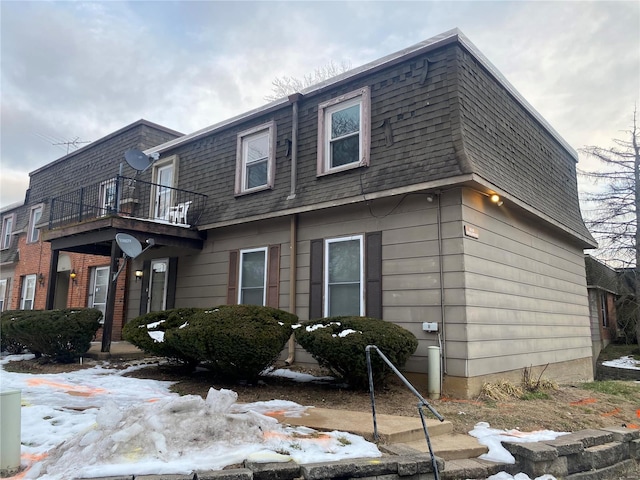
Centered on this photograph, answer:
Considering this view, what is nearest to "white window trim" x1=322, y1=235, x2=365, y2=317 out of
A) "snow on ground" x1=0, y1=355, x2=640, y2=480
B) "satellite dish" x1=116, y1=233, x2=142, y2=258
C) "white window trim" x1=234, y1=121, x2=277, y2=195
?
"white window trim" x1=234, y1=121, x2=277, y2=195

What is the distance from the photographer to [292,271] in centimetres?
823

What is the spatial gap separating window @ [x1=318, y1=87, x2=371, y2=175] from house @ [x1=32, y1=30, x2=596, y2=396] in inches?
1.0

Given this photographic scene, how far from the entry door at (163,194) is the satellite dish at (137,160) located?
0.64 metres

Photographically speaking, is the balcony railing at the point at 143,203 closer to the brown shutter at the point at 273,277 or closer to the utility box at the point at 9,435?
the brown shutter at the point at 273,277

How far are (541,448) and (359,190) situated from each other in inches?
179

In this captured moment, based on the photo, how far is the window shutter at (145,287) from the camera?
36.9ft

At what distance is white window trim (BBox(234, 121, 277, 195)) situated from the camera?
9031mm

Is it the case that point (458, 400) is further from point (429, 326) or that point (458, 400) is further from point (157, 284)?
point (157, 284)

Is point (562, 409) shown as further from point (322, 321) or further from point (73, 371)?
point (73, 371)

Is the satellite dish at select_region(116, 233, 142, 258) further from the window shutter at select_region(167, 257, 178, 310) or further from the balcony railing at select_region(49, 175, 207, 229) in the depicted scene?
the window shutter at select_region(167, 257, 178, 310)

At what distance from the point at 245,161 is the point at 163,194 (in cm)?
298

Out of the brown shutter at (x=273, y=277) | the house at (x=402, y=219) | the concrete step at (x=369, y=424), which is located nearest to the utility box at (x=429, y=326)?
the house at (x=402, y=219)

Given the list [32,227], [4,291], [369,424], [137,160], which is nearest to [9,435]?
[369,424]

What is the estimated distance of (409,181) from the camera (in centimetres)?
670
